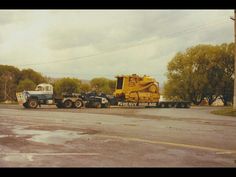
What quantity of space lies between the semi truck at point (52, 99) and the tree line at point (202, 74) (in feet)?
108

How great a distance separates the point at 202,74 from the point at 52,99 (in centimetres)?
3881

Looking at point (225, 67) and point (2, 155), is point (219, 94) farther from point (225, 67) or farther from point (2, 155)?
point (2, 155)

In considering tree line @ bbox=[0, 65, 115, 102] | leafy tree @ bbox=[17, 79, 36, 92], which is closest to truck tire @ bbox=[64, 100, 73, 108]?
tree line @ bbox=[0, 65, 115, 102]

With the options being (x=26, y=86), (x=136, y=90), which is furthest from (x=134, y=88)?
(x=26, y=86)

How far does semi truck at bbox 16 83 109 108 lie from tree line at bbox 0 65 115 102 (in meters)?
52.5

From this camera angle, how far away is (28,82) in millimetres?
98812

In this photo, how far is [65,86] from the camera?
11456 centimetres

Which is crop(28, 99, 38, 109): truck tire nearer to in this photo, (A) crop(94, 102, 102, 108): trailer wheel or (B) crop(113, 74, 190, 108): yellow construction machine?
(A) crop(94, 102, 102, 108): trailer wheel

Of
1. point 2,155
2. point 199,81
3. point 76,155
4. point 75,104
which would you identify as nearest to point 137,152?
point 76,155

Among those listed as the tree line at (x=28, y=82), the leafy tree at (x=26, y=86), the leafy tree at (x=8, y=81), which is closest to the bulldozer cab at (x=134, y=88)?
the tree line at (x=28, y=82)

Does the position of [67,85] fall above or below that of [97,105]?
above

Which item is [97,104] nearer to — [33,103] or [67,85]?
[33,103]
